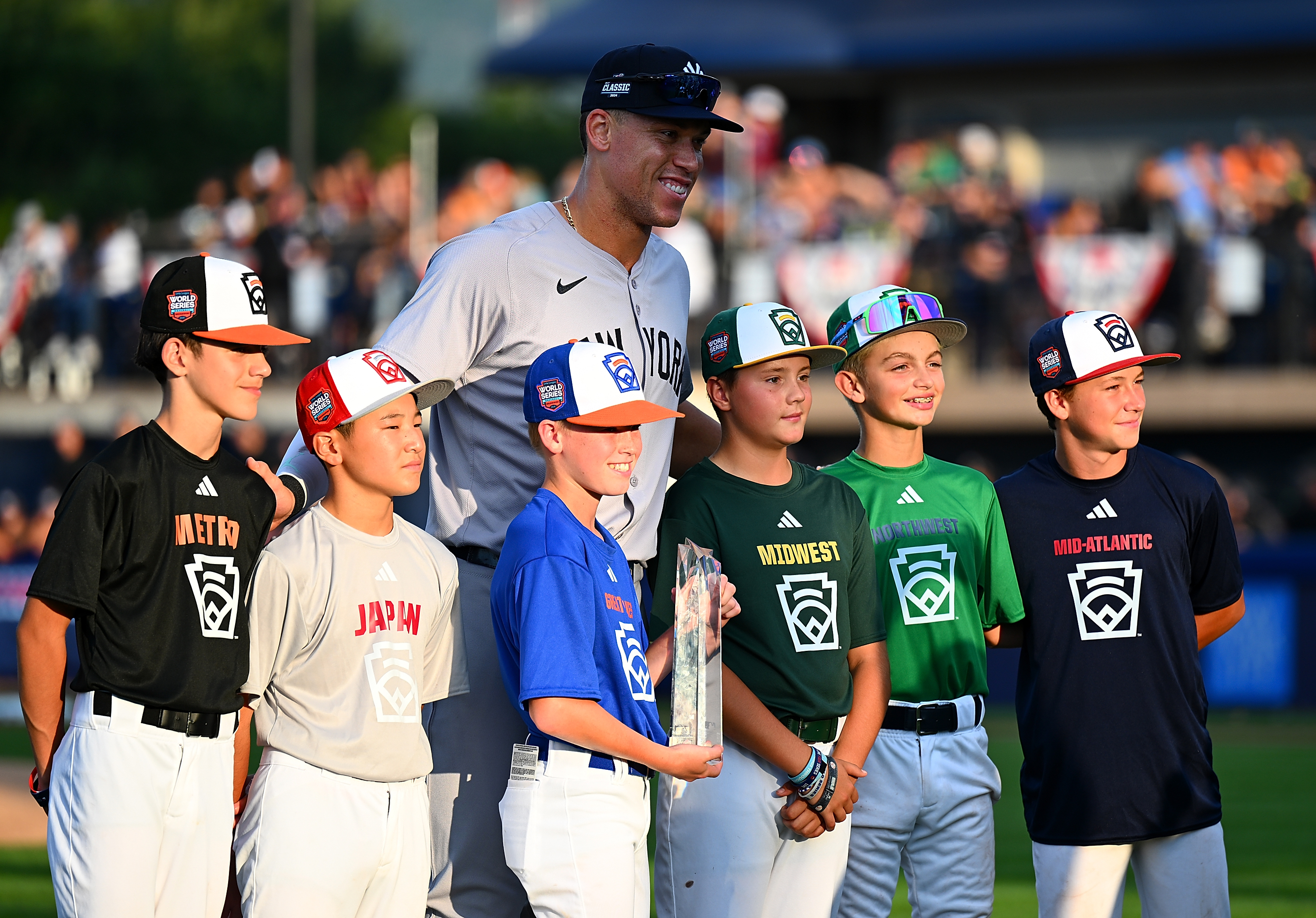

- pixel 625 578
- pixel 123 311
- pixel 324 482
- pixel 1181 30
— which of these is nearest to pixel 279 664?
pixel 324 482

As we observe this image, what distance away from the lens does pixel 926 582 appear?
481cm

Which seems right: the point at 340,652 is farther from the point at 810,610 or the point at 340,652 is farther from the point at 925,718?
the point at 925,718

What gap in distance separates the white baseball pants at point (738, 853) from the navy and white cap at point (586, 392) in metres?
1.00

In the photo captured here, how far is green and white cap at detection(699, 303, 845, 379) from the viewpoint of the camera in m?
4.63

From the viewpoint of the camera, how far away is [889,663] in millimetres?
4715

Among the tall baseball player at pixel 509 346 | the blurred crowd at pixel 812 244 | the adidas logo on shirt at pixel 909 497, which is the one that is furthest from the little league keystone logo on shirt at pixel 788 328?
the blurred crowd at pixel 812 244

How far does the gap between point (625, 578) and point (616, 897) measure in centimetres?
81

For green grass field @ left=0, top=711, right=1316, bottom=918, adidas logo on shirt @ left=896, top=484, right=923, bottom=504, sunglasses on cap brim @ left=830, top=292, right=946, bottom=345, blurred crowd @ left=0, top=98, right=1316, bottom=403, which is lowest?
green grass field @ left=0, top=711, right=1316, bottom=918

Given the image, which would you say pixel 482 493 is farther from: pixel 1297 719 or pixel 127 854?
pixel 1297 719

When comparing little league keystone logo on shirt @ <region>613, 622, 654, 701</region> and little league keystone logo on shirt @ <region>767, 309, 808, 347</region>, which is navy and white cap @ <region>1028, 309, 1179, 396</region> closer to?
little league keystone logo on shirt @ <region>767, 309, 808, 347</region>

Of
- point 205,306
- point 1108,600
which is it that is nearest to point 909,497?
point 1108,600

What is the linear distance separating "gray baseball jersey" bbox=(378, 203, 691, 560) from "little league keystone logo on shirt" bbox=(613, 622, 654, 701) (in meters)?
0.43

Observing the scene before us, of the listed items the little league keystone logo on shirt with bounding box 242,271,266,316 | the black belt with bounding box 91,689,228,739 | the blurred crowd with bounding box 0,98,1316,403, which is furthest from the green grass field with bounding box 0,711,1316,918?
the blurred crowd with bounding box 0,98,1316,403

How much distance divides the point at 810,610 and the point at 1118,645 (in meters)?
0.95
